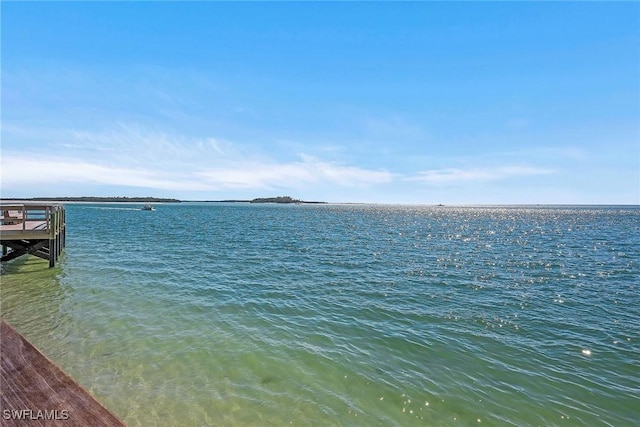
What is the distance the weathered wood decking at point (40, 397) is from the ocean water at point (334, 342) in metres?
1.96

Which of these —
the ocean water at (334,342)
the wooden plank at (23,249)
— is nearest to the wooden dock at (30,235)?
the wooden plank at (23,249)

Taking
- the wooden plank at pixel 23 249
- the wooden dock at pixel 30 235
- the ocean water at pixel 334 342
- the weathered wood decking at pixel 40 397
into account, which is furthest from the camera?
the wooden plank at pixel 23 249

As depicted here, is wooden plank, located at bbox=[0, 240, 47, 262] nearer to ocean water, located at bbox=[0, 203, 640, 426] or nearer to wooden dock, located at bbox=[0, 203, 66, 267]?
wooden dock, located at bbox=[0, 203, 66, 267]

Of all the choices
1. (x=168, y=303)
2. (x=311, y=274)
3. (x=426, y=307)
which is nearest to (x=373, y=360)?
(x=426, y=307)

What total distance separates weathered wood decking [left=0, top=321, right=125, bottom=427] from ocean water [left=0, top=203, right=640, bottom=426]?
6.44 ft

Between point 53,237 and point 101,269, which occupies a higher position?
point 53,237

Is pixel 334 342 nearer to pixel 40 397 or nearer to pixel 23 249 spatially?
pixel 40 397

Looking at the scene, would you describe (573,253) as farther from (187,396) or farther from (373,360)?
(187,396)

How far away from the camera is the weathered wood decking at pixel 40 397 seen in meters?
3.10

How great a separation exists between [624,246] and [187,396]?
38831 millimetres

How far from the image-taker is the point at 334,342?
331 inches

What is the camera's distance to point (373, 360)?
7.51 meters

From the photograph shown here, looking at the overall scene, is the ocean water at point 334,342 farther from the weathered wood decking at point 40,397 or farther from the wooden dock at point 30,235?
the weathered wood decking at point 40,397

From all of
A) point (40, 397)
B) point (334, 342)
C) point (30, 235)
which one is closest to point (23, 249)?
point (30, 235)
